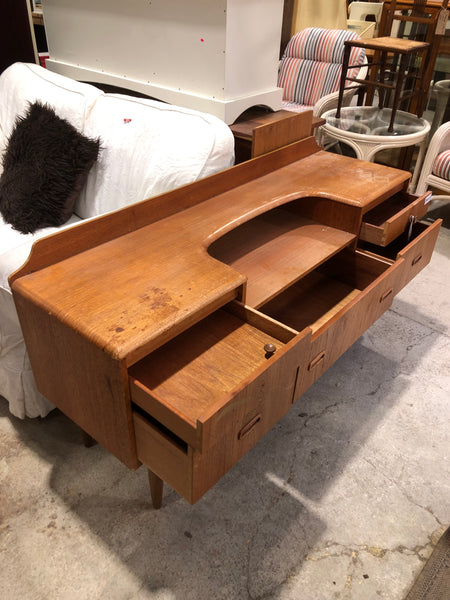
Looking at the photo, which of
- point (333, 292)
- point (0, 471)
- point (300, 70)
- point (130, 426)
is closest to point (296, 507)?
point (130, 426)

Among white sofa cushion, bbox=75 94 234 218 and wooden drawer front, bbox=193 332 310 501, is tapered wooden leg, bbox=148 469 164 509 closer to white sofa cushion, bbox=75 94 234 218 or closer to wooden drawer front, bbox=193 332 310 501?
wooden drawer front, bbox=193 332 310 501

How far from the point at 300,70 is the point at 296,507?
2603 millimetres

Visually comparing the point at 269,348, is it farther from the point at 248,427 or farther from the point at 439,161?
the point at 439,161

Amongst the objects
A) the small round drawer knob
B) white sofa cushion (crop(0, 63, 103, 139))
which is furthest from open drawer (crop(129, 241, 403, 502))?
white sofa cushion (crop(0, 63, 103, 139))

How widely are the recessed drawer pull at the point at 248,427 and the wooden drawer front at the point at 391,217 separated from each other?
76cm

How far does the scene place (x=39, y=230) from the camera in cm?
162

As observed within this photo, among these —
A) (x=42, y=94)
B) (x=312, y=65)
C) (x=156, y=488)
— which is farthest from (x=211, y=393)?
(x=312, y=65)

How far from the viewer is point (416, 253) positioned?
1552mm

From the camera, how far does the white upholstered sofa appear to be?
1.43m

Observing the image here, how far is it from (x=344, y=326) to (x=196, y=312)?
A: 429 mm

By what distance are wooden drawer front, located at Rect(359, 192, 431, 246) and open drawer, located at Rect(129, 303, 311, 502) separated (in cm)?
58

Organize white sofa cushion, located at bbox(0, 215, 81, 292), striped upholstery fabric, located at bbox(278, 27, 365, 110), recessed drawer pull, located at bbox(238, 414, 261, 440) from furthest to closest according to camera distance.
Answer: striped upholstery fabric, located at bbox(278, 27, 365, 110) < white sofa cushion, located at bbox(0, 215, 81, 292) < recessed drawer pull, located at bbox(238, 414, 261, 440)

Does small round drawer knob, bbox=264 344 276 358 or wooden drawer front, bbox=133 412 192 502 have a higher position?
small round drawer knob, bbox=264 344 276 358

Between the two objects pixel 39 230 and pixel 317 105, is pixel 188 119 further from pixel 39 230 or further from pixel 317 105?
pixel 317 105
